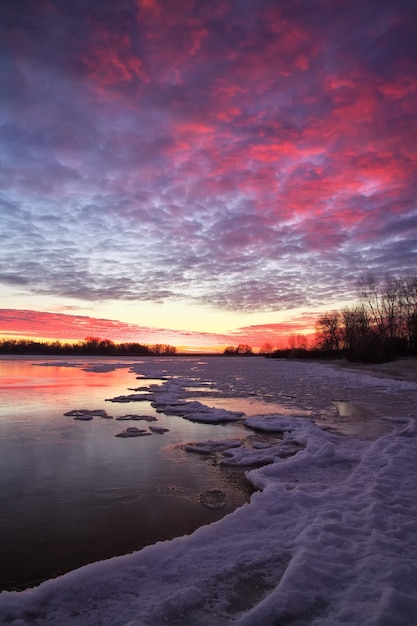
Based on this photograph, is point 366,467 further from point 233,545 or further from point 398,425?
point 398,425

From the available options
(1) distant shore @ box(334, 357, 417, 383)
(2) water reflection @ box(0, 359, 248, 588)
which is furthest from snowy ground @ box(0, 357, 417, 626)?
(1) distant shore @ box(334, 357, 417, 383)

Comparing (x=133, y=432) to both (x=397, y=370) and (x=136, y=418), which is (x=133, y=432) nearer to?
(x=136, y=418)

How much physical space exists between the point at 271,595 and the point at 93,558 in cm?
159

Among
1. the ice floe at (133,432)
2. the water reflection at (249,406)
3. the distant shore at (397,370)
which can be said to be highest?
the distant shore at (397,370)

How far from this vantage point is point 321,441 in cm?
772

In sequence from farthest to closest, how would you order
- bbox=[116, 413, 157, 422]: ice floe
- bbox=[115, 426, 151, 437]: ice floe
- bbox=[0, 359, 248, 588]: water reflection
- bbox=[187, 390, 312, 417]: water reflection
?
bbox=[187, 390, 312, 417]: water reflection
bbox=[116, 413, 157, 422]: ice floe
bbox=[115, 426, 151, 437]: ice floe
bbox=[0, 359, 248, 588]: water reflection

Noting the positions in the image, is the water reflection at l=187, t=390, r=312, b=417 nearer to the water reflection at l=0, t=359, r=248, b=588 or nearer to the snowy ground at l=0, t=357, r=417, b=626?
the water reflection at l=0, t=359, r=248, b=588

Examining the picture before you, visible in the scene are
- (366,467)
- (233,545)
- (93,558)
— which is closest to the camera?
(93,558)

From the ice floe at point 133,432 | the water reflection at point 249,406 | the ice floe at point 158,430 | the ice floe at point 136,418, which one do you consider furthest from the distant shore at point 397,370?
the ice floe at point 133,432

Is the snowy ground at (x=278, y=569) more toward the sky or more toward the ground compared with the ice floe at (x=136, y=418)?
more toward the ground

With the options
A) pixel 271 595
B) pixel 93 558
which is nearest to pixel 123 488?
pixel 93 558

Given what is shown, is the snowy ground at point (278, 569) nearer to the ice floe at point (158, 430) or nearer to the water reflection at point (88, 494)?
the water reflection at point (88, 494)

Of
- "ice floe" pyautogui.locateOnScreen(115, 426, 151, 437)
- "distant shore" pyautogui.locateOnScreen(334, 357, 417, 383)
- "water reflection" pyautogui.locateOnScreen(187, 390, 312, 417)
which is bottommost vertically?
"water reflection" pyautogui.locateOnScreen(187, 390, 312, 417)

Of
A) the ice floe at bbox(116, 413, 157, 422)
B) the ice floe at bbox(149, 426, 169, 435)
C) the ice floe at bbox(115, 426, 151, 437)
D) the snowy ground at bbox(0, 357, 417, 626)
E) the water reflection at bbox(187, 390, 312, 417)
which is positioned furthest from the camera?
the water reflection at bbox(187, 390, 312, 417)
